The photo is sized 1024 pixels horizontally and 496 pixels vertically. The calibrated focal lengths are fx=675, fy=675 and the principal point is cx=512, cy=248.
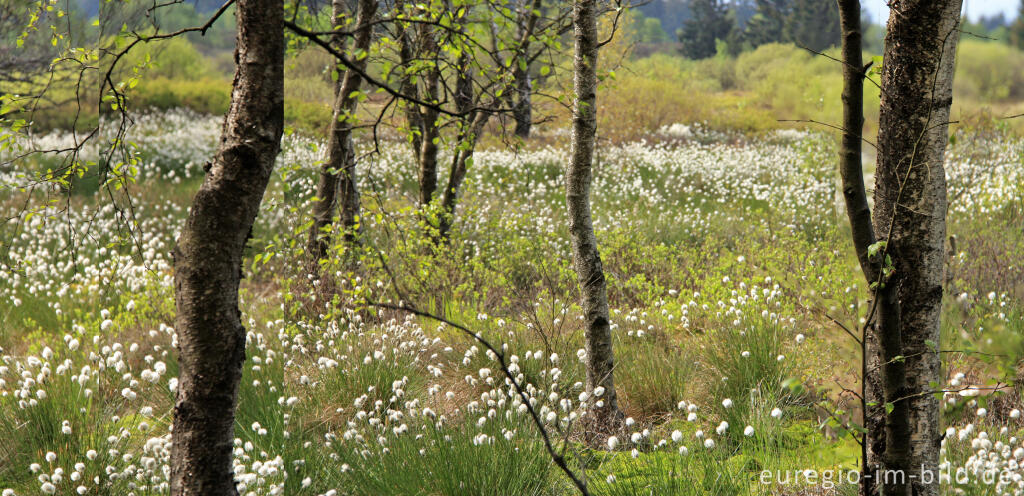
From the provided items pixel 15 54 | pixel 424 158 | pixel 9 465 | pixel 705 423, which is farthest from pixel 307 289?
pixel 15 54

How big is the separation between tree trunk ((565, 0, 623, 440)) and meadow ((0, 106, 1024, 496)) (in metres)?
0.18

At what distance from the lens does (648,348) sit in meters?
4.69

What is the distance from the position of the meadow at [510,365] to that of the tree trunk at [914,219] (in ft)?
0.56

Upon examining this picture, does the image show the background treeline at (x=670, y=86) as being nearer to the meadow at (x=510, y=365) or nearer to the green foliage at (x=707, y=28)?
the meadow at (x=510, y=365)

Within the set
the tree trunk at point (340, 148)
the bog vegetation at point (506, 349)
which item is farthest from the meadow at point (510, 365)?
the tree trunk at point (340, 148)

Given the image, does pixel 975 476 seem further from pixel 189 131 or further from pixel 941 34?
pixel 189 131

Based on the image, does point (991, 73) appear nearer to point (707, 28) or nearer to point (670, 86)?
point (670, 86)

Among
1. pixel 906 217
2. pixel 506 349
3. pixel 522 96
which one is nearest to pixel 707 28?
pixel 522 96

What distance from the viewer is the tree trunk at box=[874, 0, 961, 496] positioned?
220cm

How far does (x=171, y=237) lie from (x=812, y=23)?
45200 millimetres

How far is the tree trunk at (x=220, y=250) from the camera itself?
1.97 meters

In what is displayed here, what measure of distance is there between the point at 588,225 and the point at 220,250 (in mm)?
2360

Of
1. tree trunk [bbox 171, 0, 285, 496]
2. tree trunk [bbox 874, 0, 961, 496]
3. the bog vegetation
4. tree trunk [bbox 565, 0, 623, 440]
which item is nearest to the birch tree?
tree trunk [bbox 874, 0, 961, 496]

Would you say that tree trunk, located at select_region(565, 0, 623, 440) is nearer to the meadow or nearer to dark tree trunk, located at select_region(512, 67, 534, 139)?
the meadow
